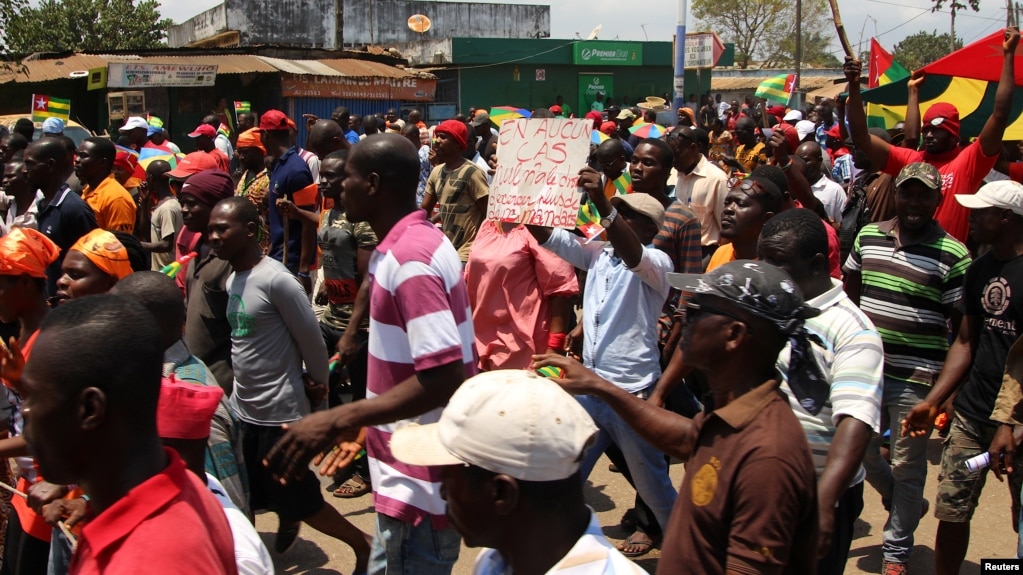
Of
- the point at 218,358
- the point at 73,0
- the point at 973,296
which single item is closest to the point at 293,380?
the point at 218,358

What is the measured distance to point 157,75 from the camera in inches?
845

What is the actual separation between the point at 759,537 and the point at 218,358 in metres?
3.20

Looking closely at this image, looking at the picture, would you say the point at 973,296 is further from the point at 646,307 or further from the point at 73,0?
the point at 73,0

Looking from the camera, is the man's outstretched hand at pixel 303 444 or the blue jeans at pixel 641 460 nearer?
the man's outstretched hand at pixel 303 444

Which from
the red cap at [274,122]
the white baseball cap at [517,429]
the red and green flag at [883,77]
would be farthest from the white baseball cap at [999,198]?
the red cap at [274,122]

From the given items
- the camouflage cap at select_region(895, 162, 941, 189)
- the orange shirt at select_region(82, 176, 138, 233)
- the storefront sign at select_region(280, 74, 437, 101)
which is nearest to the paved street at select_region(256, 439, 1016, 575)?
the camouflage cap at select_region(895, 162, 941, 189)

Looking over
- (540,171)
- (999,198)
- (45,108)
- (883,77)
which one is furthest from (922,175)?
(45,108)

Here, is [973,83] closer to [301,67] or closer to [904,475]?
[904,475]

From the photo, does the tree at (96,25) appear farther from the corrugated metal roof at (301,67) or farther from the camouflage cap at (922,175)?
the camouflage cap at (922,175)

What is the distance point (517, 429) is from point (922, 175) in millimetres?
3274

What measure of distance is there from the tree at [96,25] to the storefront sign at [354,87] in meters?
21.7

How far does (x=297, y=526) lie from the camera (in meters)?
4.81

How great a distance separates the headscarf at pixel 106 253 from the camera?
13.0ft

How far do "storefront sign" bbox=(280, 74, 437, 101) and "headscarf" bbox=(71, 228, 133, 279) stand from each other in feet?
68.7
